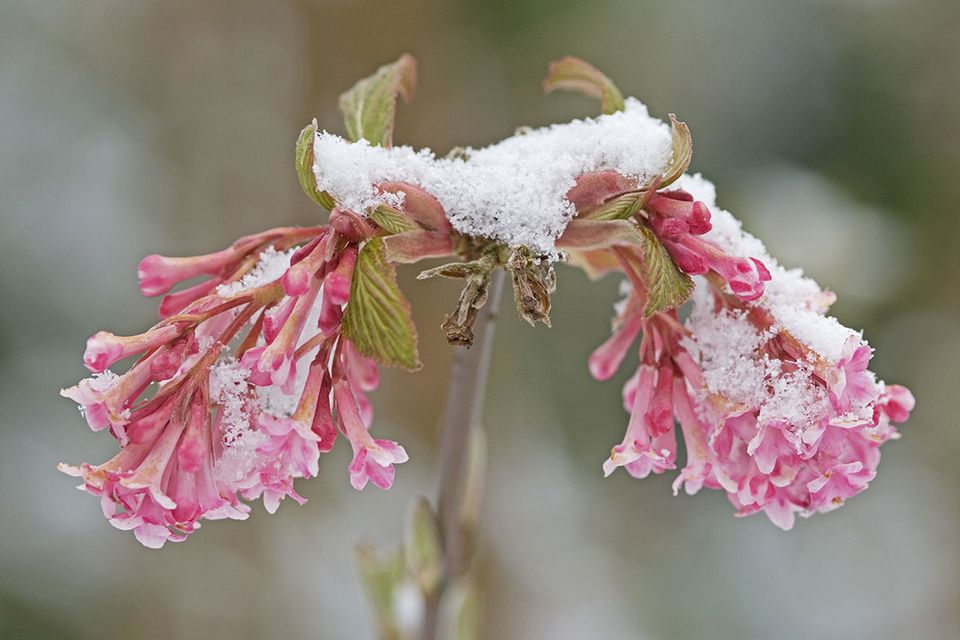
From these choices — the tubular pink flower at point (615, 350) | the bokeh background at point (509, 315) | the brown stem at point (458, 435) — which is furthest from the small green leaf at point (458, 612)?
the bokeh background at point (509, 315)

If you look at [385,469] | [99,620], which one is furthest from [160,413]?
[99,620]

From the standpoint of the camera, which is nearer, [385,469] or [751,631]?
[385,469]

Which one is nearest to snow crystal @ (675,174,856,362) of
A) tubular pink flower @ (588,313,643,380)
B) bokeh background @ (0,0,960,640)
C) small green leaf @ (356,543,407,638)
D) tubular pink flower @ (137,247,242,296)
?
tubular pink flower @ (588,313,643,380)

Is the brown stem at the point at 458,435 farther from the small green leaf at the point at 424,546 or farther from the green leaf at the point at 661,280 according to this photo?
the green leaf at the point at 661,280

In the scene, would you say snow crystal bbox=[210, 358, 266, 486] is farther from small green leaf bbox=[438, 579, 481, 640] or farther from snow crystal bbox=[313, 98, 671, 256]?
small green leaf bbox=[438, 579, 481, 640]

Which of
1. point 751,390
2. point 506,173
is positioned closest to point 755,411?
point 751,390

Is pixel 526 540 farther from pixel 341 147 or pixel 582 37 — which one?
pixel 341 147

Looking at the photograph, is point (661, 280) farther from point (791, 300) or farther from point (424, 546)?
point (424, 546)

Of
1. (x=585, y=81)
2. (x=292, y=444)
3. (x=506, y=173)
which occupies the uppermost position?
(x=585, y=81)
